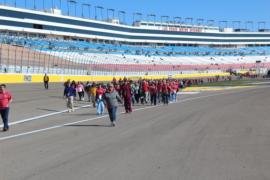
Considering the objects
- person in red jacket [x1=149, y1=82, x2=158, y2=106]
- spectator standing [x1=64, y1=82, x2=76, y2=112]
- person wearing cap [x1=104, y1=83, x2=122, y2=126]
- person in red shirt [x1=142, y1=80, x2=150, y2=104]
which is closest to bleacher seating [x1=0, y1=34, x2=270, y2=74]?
person in red shirt [x1=142, y1=80, x2=150, y2=104]

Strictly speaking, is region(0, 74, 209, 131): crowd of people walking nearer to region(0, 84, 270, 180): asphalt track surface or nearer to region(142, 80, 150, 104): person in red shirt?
region(142, 80, 150, 104): person in red shirt

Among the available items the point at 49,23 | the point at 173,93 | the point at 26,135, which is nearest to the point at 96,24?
the point at 49,23

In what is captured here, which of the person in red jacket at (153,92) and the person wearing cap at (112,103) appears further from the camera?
the person in red jacket at (153,92)

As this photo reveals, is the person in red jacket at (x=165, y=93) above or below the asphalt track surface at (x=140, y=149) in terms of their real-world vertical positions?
above

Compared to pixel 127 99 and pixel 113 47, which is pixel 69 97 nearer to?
pixel 127 99

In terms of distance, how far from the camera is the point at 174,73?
275ft

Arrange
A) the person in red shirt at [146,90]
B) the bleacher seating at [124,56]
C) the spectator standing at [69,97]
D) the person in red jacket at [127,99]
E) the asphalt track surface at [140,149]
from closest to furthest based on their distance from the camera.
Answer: the asphalt track surface at [140,149] < the person in red jacket at [127,99] < the spectator standing at [69,97] < the person in red shirt at [146,90] < the bleacher seating at [124,56]

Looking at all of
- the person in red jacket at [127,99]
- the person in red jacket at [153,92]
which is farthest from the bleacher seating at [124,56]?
the person in red jacket at [127,99]

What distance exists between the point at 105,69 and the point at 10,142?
53.8 metres

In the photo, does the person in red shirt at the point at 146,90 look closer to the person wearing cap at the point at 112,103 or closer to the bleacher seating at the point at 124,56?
the person wearing cap at the point at 112,103

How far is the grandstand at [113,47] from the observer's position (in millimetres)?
55775

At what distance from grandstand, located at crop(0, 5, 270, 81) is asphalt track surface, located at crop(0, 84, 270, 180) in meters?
28.0

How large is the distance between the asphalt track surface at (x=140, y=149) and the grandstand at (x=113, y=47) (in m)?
28.0

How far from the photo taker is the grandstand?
2196 inches
